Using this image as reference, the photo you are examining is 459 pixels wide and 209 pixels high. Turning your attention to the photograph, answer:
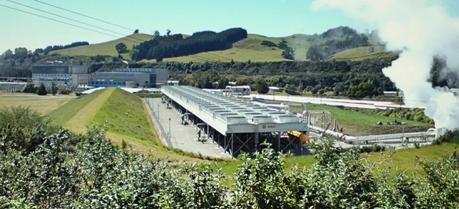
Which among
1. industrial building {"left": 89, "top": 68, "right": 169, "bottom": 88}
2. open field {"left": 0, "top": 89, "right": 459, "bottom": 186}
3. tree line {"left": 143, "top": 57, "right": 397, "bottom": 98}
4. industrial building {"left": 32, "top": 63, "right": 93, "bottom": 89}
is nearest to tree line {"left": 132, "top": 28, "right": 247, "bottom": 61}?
tree line {"left": 143, "top": 57, "right": 397, "bottom": 98}

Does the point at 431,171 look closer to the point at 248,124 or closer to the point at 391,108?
the point at 248,124

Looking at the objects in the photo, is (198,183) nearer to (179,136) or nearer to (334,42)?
(179,136)

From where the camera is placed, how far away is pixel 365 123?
51.8 metres

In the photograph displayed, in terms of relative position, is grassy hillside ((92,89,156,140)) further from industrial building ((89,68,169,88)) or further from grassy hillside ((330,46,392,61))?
grassy hillside ((330,46,392,61))

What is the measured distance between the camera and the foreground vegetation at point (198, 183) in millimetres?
7360

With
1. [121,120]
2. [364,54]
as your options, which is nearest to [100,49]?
[364,54]

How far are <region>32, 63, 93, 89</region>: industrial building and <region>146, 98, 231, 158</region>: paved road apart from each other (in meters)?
51.4

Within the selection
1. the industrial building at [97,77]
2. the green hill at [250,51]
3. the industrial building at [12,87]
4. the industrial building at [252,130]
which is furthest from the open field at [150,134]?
the green hill at [250,51]

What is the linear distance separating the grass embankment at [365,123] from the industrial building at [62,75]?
59320 millimetres

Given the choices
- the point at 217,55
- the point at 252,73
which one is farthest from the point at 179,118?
the point at 217,55

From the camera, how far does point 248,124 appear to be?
31.5m

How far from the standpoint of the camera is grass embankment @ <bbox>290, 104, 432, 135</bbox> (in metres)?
47.7

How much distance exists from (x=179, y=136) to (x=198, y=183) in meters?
32.9

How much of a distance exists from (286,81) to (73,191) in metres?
85.0
